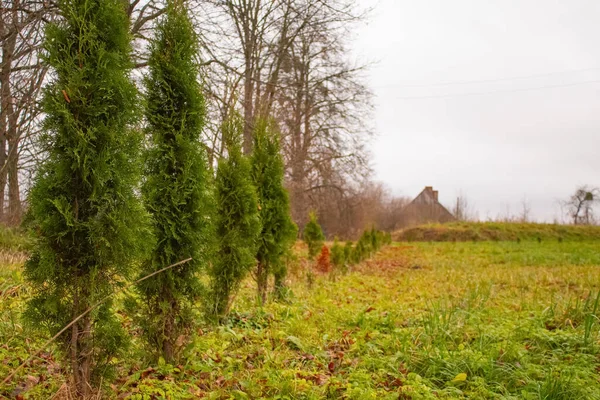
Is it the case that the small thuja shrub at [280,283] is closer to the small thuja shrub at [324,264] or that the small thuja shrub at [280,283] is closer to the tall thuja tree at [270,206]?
A: the tall thuja tree at [270,206]

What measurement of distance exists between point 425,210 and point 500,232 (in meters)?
15.2

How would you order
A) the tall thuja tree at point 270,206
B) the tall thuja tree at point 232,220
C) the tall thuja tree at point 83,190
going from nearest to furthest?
the tall thuja tree at point 83,190 → the tall thuja tree at point 232,220 → the tall thuja tree at point 270,206

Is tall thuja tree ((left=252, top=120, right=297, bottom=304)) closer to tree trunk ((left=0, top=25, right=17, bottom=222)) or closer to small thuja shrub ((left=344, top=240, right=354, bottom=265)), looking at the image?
tree trunk ((left=0, top=25, right=17, bottom=222))

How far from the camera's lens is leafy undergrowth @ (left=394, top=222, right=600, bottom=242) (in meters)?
23.6

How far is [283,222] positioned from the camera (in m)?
6.63

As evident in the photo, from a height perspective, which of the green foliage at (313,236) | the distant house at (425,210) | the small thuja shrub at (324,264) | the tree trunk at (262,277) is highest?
the distant house at (425,210)

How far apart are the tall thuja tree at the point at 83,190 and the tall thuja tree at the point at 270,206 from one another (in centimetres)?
362

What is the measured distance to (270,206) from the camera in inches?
259

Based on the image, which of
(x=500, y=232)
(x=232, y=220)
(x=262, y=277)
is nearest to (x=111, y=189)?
(x=232, y=220)

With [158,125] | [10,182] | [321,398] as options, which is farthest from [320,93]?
[321,398]

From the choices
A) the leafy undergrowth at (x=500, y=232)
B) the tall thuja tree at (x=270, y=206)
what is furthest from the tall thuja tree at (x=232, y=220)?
the leafy undergrowth at (x=500, y=232)

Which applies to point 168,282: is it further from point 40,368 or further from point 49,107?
point 49,107

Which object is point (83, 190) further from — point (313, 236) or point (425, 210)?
point (425, 210)

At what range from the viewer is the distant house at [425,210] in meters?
37.9
